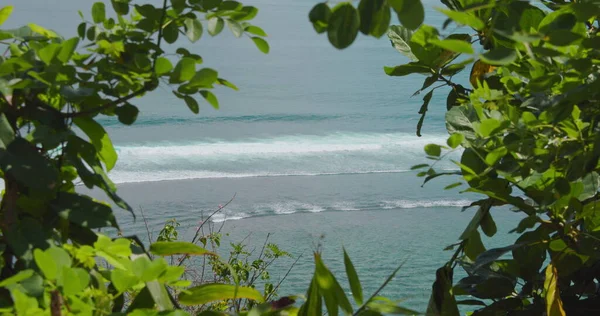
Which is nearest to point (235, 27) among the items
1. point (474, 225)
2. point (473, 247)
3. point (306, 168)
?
point (474, 225)

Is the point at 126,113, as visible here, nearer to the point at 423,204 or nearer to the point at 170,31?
the point at 170,31

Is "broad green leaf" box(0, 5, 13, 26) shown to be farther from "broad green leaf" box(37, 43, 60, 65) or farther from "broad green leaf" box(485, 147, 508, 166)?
"broad green leaf" box(485, 147, 508, 166)

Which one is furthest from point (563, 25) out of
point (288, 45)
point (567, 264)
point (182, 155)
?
point (288, 45)

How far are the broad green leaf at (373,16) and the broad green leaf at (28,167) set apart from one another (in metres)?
0.39

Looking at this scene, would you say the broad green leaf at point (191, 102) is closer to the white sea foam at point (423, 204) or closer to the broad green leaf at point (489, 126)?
the broad green leaf at point (489, 126)

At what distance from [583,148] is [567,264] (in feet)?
1.00

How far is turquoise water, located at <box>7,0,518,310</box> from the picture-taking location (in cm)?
605

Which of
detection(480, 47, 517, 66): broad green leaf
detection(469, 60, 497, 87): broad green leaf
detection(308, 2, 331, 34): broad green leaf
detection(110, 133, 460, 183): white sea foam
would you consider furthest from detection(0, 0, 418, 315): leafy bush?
detection(110, 133, 460, 183): white sea foam

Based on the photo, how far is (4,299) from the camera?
819 mm

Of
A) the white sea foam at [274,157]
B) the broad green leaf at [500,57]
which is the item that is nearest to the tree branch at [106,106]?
the broad green leaf at [500,57]

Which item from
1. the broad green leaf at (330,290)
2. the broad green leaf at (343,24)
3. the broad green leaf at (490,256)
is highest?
the broad green leaf at (343,24)

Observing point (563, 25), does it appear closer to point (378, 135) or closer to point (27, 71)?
point (27, 71)

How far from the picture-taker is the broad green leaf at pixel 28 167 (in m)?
0.81

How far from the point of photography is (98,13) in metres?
0.97
